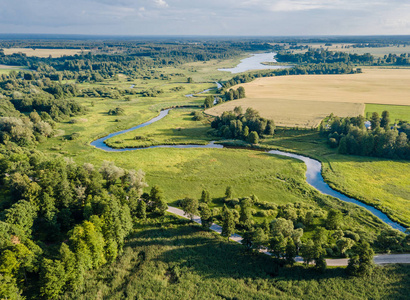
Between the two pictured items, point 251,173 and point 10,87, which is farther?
point 10,87

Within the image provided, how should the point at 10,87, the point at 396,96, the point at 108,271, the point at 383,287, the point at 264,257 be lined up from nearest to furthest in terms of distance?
1. the point at 383,287
2. the point at 108,271
3. the point at 264,257
4. the point at 396,96
5. the point at 10,87

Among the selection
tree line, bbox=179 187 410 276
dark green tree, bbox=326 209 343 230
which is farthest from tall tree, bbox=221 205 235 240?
dark green tree, bbox=326 209 343 230

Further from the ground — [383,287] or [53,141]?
[53,141]

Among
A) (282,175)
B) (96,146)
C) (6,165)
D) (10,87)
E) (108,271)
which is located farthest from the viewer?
(10,87)

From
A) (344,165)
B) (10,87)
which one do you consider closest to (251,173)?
(344,165)

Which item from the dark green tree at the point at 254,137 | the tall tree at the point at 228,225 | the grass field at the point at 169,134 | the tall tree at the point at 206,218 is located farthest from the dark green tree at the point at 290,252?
the grass field at the point at 169,134

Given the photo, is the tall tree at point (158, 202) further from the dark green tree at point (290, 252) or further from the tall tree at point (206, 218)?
the dark green tree at point (290, 252)

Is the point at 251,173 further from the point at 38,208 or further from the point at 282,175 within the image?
the point at 38,208

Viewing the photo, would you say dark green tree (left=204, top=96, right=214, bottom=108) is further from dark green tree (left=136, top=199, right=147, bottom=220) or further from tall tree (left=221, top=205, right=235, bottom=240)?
tall tree (left=221, top=205, right=235, bottom=240)

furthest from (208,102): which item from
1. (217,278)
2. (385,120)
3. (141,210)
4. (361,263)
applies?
(361,263)
